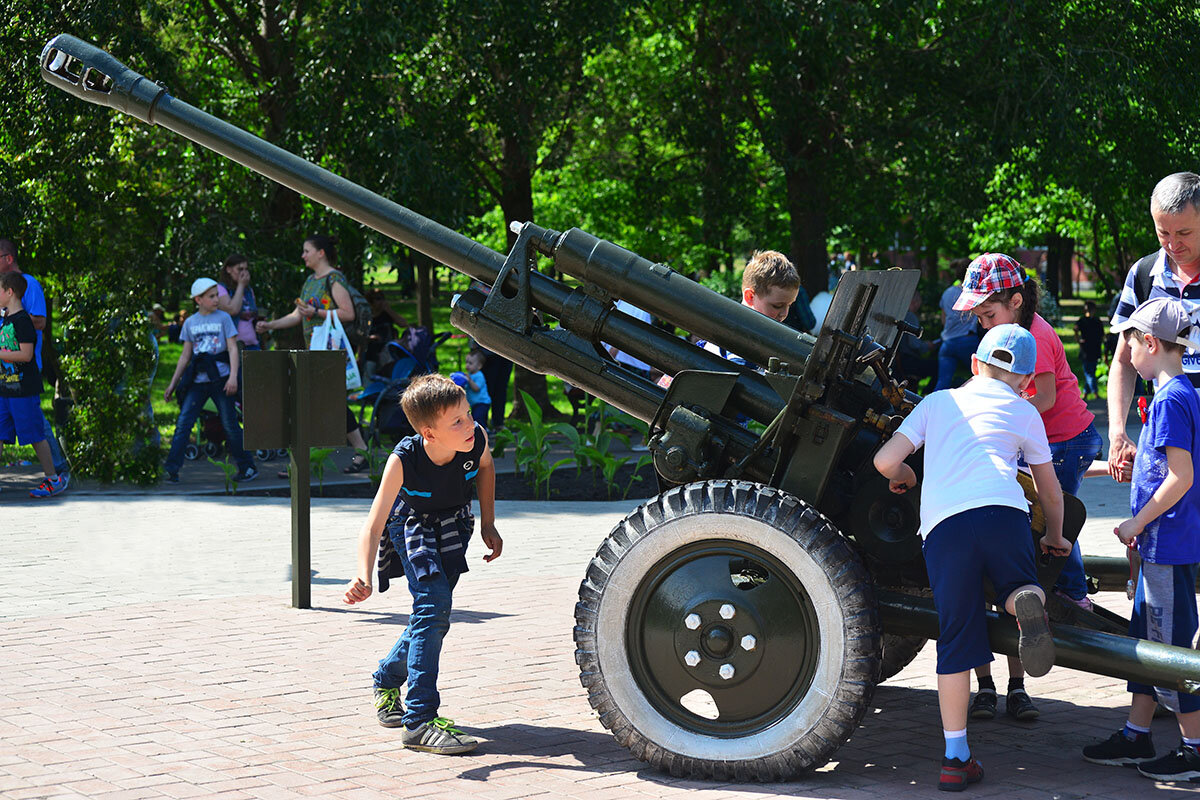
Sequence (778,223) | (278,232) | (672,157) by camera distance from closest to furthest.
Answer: (278,232)
(672,157)
(778,223)

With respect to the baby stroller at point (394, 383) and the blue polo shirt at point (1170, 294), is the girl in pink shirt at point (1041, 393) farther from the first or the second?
the baby stroller at point (394, 383)

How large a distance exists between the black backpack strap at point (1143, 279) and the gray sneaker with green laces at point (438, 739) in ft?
9.82

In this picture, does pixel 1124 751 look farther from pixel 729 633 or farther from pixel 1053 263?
pixel 1053 263

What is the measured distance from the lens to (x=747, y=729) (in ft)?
14.7

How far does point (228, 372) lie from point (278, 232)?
2.82 metres

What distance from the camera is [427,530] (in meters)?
4.94

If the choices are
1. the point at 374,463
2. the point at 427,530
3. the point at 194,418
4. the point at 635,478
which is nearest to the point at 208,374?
the point at 194,418

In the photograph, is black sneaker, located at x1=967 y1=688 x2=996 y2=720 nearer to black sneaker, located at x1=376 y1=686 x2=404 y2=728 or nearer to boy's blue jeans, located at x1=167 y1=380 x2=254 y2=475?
black sneaker, located at x1=376 y1=686 x2=404 y2=728

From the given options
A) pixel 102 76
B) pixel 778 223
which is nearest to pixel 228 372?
pixel 102 76

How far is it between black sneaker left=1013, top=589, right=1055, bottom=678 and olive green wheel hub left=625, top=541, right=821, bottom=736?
615mm

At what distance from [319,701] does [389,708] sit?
0.40 metres

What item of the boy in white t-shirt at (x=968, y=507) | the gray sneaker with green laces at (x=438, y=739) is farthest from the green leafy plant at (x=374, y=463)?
the boy in white t-shirt at (x=968, y=507)

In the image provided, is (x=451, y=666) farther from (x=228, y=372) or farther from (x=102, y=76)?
(x=228, y=372)

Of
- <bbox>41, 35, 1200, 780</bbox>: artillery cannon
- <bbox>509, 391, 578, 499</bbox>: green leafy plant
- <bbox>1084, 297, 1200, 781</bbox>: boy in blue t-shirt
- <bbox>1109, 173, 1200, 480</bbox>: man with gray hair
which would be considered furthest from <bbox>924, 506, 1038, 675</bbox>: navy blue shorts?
<bbox>509, 391, 578, 499</bbox>: green leafy plant
